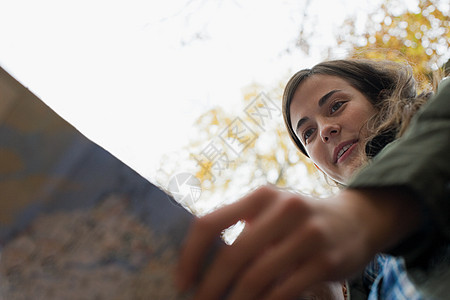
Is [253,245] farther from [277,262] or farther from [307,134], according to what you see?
[307,134]

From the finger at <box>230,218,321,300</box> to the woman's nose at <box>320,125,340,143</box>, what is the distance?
1.93 ft

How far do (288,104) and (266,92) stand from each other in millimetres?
1973

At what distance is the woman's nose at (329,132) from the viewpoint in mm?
788

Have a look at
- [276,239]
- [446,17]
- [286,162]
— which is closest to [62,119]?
[276,239]

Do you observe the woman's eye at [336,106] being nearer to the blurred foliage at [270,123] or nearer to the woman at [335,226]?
the woman at [335,226]

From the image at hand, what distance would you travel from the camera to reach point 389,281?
41 centimetres

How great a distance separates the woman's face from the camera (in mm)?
780

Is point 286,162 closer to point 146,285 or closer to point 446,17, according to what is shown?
point 446,17

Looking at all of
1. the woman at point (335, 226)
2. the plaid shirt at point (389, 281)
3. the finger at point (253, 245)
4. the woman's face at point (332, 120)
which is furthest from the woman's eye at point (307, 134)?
the finger at point (253, 245)

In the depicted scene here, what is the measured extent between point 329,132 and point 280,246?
60cm

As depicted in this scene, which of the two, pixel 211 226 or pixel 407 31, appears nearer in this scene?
pixel 211 226

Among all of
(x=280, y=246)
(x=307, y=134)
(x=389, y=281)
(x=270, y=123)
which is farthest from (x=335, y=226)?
(x=270, y=123)

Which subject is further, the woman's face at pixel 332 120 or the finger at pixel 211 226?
the woman's face at pixel 332 120

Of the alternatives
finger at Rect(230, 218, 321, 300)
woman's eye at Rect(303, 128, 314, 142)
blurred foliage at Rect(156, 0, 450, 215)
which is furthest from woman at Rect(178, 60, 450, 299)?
blurred foliage at Rect(156, 0, 450, 215)
